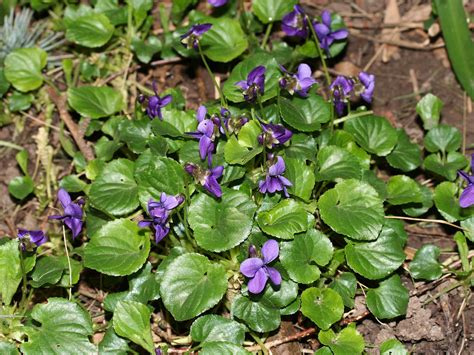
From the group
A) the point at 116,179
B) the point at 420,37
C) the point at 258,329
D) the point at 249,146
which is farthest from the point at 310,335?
the point at 420,37

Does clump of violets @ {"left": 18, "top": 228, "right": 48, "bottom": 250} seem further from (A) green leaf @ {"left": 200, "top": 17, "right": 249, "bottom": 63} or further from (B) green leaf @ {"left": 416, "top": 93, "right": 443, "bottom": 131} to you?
(B) green leaf @ {"left": 416, "top": 93, "right": 443, "bottom": 131}

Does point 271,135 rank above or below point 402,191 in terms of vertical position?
above

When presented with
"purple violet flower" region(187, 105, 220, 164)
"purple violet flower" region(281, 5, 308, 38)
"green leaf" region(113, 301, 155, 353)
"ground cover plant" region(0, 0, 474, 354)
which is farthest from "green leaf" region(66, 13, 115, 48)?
"green leaf" region(113, 301, 155, 353)

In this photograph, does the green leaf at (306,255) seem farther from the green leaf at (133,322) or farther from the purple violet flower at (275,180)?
the green leaf at (133,322)

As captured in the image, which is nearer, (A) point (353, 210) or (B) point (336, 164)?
(A) point (353, 210)

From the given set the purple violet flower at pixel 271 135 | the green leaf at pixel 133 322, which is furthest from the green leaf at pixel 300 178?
the green leaf at pixel 133 322

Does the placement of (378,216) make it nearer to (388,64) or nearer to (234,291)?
(234,291)

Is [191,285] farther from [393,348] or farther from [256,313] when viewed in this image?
[393,348]

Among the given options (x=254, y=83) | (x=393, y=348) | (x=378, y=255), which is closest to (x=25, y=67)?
(x=254, y=83)
